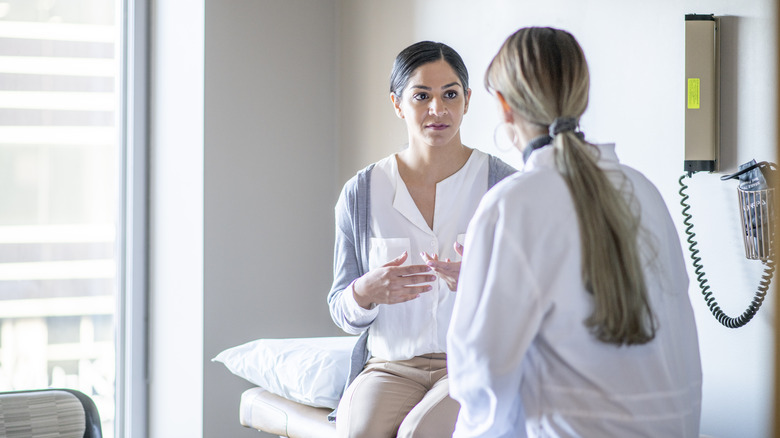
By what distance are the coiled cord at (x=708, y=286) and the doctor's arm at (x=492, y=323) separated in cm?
72

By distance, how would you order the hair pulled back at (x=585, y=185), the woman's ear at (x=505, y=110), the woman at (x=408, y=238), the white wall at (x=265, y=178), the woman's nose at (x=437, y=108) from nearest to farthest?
the hair pulled back at (x=585, y=185), the woman's ear at (x=505, y=110), the woman at (x=408, y=238), the woman's nose at (x=437, y=108), the white wall at (x=265, y=178)

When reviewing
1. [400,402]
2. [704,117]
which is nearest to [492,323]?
[400,402]

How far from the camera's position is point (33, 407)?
5.98 feet

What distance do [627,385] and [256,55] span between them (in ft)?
7.95

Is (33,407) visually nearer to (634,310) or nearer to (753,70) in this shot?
(634,310)

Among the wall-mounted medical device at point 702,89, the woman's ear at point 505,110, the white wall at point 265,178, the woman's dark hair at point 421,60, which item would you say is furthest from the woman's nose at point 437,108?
the white wall at point 265,178

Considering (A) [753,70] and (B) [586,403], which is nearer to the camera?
(B) [586,403]

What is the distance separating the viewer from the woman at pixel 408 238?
6.21 feet

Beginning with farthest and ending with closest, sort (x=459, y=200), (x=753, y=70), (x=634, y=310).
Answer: (x=459, y=200), (x=753, y=70), (x=634, y=310)

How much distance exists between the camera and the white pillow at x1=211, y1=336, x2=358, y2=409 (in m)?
2.18

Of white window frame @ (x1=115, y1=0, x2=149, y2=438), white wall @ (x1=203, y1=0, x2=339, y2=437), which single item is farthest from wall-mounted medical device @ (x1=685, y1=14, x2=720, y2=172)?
white window frame @ (x1=115, y1=0, x2=149, y2=438)

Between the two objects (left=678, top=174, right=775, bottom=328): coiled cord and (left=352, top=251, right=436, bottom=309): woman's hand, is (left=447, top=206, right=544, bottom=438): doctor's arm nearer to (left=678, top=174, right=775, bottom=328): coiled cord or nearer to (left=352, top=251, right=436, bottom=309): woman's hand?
(left=352, top=251, right=436, bottom=309): woman's hand

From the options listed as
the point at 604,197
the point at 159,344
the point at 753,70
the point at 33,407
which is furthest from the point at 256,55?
the point at 604,197

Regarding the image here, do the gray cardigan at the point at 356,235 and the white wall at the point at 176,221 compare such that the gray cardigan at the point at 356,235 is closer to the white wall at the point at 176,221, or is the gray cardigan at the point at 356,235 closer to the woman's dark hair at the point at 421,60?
the woman's dark hair at the point at 421,60
